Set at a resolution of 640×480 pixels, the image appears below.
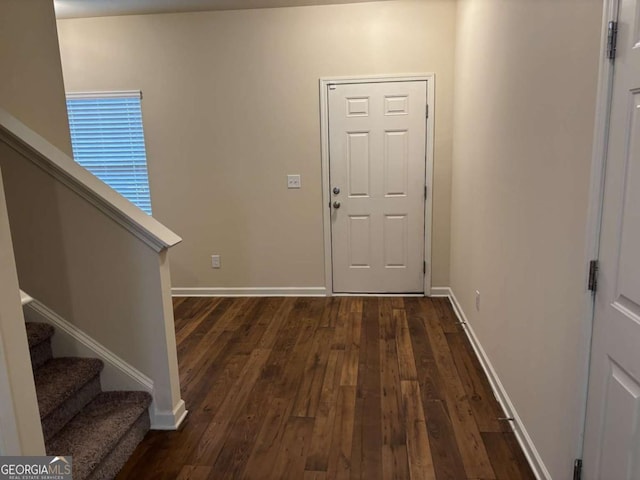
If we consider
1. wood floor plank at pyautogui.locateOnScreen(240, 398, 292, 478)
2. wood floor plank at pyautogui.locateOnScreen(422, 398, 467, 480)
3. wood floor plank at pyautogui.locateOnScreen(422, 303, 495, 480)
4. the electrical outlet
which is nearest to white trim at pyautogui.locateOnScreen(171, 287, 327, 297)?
the electrical outlet

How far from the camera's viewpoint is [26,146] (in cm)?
210

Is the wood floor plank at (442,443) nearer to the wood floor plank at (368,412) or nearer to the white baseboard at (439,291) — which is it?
the wood floor plank at (368,412)

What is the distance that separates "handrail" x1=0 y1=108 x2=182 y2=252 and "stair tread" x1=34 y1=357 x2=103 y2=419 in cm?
70

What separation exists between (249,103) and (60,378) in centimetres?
291

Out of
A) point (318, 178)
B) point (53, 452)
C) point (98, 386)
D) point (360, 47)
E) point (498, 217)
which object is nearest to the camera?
point (53, 452)

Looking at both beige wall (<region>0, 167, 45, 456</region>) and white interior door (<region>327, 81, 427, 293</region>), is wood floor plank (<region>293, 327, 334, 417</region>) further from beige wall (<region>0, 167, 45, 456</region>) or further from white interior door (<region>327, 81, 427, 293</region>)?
beige wall (<region>0, 167, 45, 456</region>)

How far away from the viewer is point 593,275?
4.73 ft

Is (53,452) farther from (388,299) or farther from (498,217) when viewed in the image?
(388,299)

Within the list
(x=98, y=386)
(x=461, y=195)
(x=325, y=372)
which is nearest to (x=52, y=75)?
(x=98, y=386)

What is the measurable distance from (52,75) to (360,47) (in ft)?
8.14

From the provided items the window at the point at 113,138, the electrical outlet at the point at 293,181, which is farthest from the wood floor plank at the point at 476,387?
the window at the point at 113,138

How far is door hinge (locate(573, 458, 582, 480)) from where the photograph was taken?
155 centimetres

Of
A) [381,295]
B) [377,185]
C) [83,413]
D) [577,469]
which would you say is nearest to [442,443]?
[577,469]

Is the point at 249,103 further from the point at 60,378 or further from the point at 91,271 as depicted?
the point at 60,378
